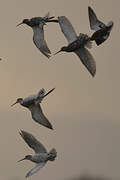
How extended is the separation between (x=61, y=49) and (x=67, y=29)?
0.04 metres

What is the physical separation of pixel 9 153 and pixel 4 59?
0.21 meters

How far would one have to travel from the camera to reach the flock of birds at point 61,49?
0.75 m

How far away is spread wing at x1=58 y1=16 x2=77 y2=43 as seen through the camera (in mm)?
770

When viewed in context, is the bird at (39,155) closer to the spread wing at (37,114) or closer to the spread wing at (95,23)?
the spread wing at (37,114)

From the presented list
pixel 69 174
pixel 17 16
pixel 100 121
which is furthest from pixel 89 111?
pixel 17 16

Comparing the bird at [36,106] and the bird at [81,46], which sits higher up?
the bird at [81,46]

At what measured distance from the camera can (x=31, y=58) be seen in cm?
96

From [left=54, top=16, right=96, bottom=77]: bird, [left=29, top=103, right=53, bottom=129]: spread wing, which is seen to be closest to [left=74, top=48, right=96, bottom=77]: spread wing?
[left=54, top=16, right=96, bottom=77]: bird

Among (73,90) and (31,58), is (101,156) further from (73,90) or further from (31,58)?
(31,58)

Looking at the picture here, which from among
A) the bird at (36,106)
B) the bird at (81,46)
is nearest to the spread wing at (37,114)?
the bird at (36,106)

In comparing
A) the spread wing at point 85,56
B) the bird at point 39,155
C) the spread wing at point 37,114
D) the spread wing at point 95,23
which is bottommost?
the bird at point 39,155

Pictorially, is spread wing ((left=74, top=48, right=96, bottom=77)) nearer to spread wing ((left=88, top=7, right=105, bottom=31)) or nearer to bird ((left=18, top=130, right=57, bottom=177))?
spread wing ((left=88, top=7, right=105, bottom=31))

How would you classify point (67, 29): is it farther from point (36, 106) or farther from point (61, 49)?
point (36, 106)

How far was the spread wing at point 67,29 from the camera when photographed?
0.77 metres
